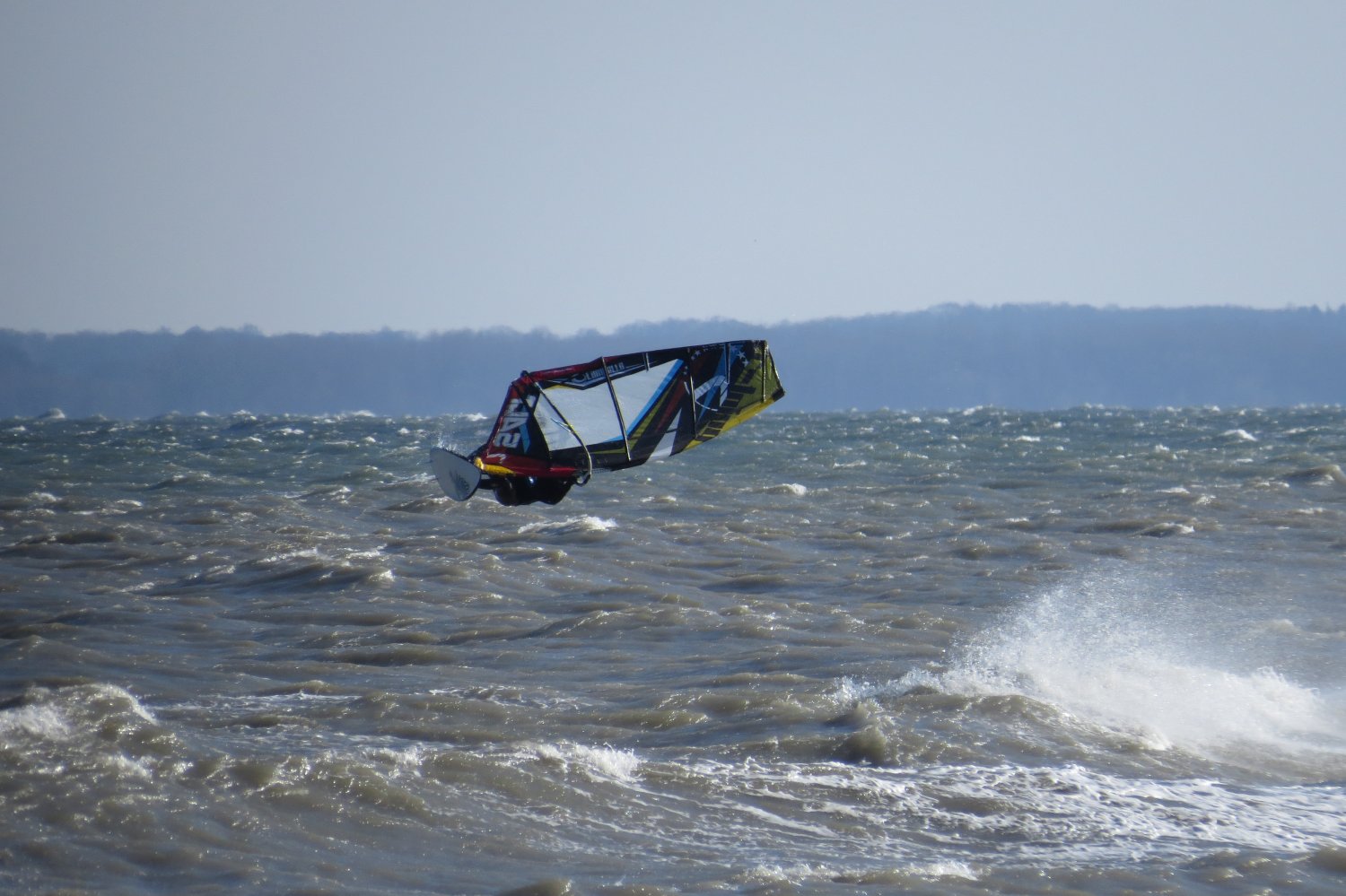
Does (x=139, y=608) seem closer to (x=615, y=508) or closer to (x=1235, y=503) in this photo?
(x=615, y=508)

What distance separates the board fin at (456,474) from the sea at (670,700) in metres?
0.52

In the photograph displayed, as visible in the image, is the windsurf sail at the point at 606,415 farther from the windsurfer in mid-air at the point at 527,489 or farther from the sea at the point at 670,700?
the sea at the point at 670,700

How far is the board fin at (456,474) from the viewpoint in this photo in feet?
44.5

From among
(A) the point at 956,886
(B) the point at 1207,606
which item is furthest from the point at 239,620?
(B) the point at 1207,606

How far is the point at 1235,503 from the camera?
2900 centimetres

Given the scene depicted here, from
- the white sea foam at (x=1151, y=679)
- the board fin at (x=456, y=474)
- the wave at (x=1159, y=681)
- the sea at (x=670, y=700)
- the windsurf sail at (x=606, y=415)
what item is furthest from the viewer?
the windsurf sail at (x=606, y=415)

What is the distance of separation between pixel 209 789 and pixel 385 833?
157 centimetres

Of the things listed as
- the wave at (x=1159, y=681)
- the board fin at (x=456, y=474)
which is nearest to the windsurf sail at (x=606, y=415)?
the board fin at (x=456, y=474)

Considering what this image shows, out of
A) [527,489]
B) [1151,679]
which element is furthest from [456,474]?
[1151,679]

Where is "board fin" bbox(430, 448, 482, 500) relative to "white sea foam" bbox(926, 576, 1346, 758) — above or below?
above

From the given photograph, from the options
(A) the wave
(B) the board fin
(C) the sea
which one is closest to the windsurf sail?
(B) the board fin

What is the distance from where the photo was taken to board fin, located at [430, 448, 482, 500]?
1358 cm

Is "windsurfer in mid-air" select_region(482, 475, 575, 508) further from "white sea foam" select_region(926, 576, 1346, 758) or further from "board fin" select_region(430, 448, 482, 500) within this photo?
"white sea foam" select_region(926, 576, 1346, 758)

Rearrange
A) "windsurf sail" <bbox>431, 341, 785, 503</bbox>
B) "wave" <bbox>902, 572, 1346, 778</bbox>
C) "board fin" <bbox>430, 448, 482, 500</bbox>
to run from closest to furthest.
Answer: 1. "wave" <bbox>902, 572, 1346, 778</bbox>
2. "board fin" <bbox>430, 448, 482, 500</bbox>
3. "windsurf sail" <bbox>431, 341, 785, 503</bbox>
